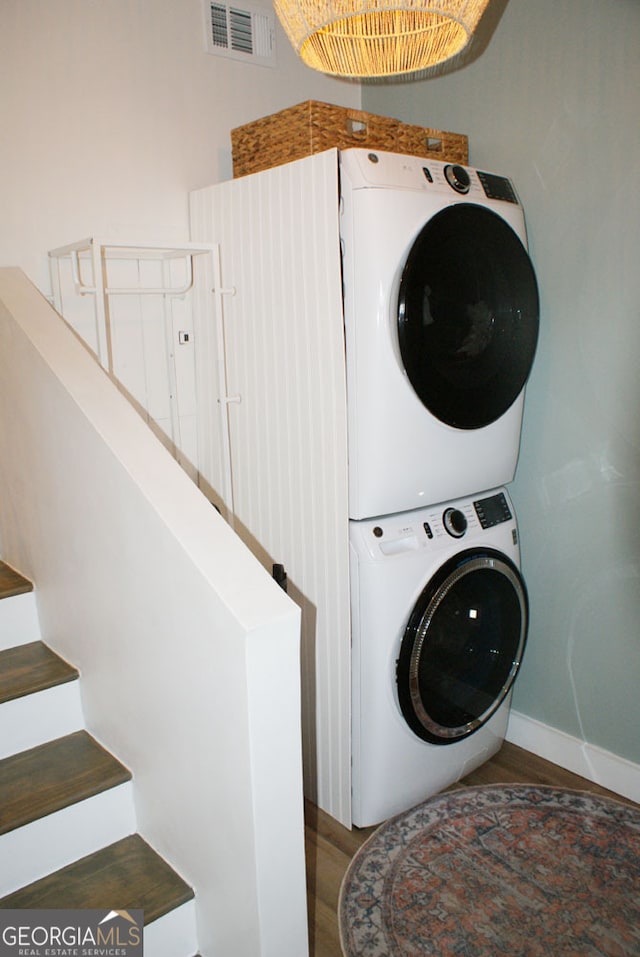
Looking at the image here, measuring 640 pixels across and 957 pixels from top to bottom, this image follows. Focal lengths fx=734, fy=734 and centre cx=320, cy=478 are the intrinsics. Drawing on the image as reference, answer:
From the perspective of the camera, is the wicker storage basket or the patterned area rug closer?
the patterned area rug

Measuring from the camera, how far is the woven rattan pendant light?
1.27 metres

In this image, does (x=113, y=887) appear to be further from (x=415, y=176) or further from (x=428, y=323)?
(x=415, y=176)

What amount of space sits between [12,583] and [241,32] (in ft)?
6.09

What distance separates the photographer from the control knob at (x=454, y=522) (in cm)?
207

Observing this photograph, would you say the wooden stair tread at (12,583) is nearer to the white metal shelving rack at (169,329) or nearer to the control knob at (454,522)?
the white metal shelving rack at (169,329)

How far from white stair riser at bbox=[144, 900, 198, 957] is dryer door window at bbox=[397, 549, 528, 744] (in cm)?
75

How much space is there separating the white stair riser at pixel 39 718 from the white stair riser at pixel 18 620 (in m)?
0.27

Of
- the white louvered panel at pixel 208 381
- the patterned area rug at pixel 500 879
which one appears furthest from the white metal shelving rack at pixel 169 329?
the patterned area rug at pixel 500 879

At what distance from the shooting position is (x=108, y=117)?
6.98 ft

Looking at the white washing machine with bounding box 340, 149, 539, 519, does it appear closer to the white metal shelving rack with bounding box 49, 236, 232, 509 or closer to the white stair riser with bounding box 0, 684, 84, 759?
the white metal shelving rack with bounding box 49, 236, 232, 509

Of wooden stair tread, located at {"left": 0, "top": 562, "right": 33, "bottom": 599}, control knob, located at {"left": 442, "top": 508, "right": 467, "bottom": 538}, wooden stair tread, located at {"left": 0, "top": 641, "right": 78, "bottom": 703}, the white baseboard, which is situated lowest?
the white baseboard

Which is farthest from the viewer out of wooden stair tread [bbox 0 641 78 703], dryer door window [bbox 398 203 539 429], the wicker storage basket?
the wicker storage basket
